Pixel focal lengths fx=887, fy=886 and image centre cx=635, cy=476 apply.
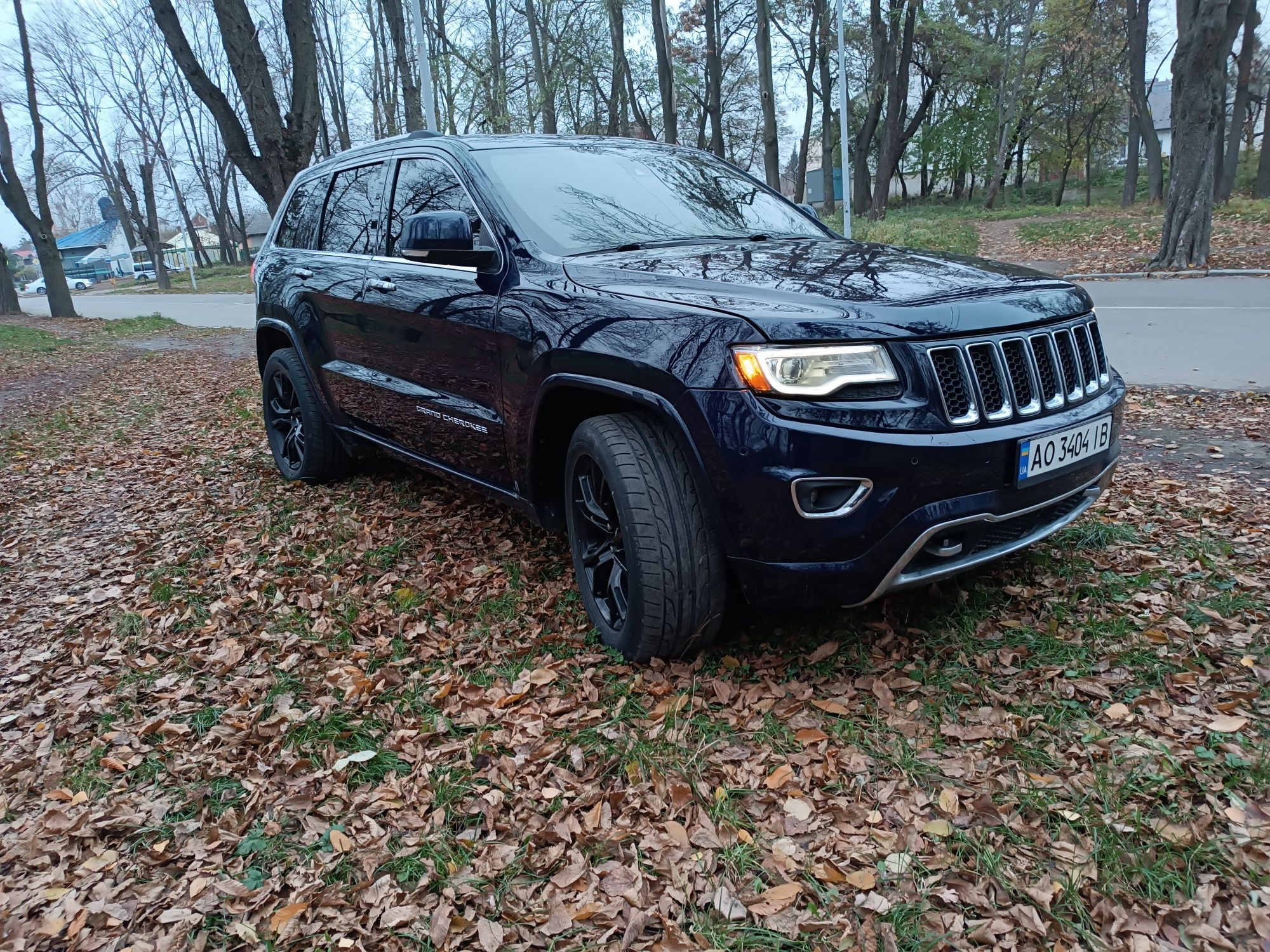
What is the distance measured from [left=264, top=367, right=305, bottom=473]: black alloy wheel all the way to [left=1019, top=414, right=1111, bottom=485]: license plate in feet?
13.5

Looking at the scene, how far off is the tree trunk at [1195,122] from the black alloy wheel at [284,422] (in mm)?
13085

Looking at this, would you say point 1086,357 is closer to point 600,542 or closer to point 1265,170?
point 600,542

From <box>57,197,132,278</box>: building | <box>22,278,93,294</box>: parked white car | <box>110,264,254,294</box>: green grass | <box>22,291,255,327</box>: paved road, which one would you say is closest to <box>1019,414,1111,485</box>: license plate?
<box>22,291,255,327</box>: paved road

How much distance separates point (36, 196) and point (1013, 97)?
33.6 metres

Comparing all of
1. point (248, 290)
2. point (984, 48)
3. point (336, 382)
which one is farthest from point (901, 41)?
point (336, 382)

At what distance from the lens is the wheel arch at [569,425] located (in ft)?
8.48

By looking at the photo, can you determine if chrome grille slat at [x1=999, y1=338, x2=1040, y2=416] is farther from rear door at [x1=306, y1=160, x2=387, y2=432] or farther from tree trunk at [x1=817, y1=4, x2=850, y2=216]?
tree trunk at [x1=817, y1=4, x2=850, y2=216]

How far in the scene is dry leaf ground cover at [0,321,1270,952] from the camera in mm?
2082

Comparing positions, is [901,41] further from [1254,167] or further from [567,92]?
[1254,167]

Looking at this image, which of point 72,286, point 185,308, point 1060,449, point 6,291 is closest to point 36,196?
point 6,291

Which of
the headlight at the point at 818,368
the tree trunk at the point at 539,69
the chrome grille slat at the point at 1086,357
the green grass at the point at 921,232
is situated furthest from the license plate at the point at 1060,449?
the tree trunk at the point at 539,69

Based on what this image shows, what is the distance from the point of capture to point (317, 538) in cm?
461

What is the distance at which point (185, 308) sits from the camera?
2580cm

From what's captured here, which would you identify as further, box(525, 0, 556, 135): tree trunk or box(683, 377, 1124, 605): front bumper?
box(525, 0, 556, 135): tree trunk
